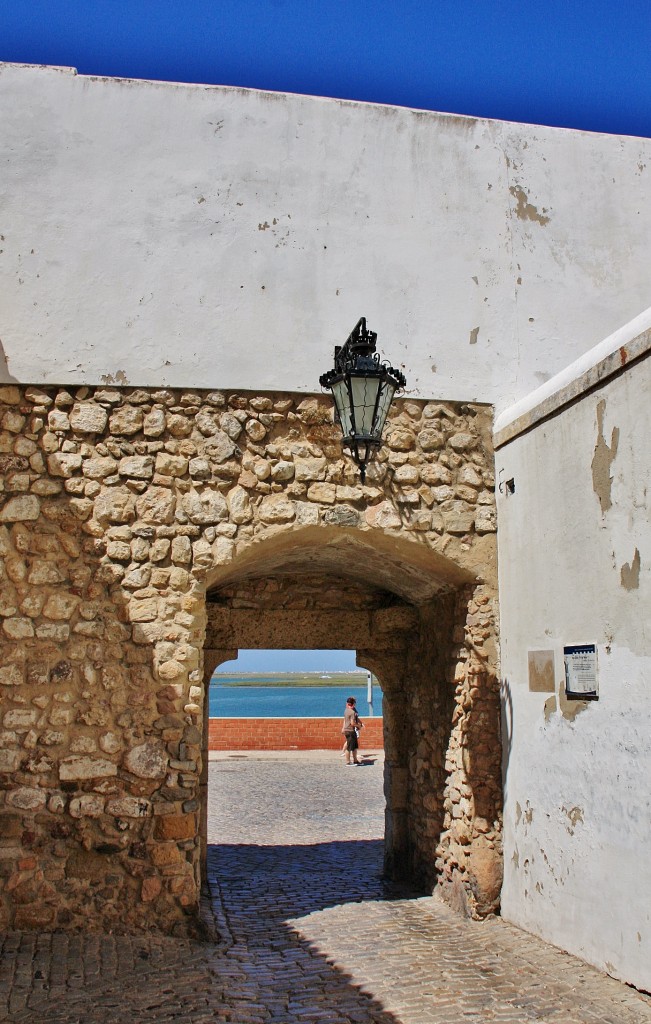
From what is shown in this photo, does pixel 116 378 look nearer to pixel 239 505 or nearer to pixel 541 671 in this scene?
pixel 239 505

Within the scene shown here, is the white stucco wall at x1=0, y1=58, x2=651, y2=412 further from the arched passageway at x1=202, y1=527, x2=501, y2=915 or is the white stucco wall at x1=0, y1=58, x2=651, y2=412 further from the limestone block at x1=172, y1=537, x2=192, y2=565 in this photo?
the arched passageway at x1=202, y1=527, x2=501, y2=915

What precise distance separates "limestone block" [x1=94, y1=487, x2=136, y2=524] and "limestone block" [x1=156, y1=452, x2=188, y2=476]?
264 millimetres

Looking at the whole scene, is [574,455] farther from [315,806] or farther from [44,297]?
[315,806]

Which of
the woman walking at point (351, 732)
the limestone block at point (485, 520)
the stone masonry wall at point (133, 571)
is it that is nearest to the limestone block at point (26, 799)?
the stone masonry wall at point (133, 571)

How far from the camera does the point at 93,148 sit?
5.96 metres

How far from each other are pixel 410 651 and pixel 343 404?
11.1 feet

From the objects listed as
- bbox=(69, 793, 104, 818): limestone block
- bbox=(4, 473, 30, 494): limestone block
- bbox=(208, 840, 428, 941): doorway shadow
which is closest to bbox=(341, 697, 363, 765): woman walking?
bbox=(208, 840, 428, 941): doorway shadow

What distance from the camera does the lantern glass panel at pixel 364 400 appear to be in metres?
4.89

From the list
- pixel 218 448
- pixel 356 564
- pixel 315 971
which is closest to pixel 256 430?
pixel 218 448

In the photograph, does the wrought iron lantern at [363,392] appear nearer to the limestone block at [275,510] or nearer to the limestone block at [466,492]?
the limestone block at [275,510]

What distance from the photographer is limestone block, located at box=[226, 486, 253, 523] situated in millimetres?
5672

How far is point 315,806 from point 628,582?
7.69 m

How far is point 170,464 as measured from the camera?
5.66m

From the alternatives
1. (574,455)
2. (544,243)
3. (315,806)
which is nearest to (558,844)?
(574,455)
